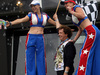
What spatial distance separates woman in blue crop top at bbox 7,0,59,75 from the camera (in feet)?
11.0

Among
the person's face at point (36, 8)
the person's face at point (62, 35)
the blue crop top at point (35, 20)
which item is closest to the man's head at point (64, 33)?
the person's face at point (62, 35)

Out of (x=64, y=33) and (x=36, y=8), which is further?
(x=36, y=8)

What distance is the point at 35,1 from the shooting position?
336cm

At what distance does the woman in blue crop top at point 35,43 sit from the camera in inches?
132

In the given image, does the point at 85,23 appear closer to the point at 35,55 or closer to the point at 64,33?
the point at 64,33

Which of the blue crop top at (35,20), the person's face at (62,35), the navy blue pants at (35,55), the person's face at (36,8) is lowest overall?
the navy blue pants at (35,55)

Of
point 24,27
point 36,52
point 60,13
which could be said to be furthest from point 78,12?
point 24,27

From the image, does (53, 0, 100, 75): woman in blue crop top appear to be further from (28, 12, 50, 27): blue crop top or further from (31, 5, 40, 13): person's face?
(31, 5, 40, 13): person's face

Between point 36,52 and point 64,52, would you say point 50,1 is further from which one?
point 64,52

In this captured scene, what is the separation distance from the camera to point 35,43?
3.39m

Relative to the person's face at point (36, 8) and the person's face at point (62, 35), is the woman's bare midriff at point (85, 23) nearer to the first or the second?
the person's face at point (62, 35)

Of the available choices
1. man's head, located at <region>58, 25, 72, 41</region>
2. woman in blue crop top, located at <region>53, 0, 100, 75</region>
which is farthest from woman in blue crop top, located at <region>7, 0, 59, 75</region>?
woman in blue crop top, located at <region>53, 0, 100, 75</region>

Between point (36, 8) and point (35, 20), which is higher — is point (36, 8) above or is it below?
above

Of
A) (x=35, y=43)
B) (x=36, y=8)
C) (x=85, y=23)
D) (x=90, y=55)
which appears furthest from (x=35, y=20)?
(x=90, y=55)
